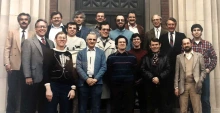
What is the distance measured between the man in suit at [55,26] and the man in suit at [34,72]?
0.68 m

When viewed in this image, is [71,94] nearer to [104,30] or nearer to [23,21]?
[104,30]

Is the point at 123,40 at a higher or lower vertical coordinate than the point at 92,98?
higher

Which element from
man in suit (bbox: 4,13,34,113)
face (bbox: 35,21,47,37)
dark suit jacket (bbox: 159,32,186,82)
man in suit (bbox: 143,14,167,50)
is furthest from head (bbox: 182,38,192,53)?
man in suit (bbox: 4,13,34,113)

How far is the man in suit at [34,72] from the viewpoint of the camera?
17.4ft

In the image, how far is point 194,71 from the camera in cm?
584

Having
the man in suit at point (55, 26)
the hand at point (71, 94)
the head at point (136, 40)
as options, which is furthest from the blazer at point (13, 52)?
the head at point (136, 40)

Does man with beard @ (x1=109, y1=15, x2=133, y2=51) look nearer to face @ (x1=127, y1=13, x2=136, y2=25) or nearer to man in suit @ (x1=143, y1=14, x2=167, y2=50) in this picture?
face @ (x1=127, y1=13, x2=136, y2=25)

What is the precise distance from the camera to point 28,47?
5402 mm

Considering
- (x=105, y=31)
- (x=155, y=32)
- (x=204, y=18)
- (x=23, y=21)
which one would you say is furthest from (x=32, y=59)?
(x=204, y=18)

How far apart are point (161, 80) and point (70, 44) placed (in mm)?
1883

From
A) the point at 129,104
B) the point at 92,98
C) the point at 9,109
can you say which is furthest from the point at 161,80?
the point at 9,109

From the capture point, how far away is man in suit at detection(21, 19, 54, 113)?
5305mm

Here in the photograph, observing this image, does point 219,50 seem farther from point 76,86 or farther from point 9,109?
point 9,109

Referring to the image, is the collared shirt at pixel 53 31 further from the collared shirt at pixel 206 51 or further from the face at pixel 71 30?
the collared shirt at pixel 206 51
